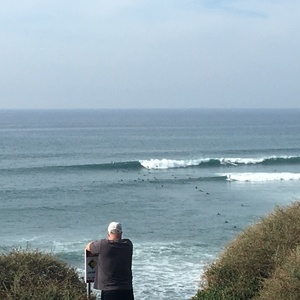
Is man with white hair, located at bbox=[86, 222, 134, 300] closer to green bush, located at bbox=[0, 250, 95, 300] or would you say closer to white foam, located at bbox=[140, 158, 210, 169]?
green bush, located at bbox=[0, 250, 95, 300]

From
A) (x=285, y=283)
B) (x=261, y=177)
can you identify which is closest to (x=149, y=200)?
(x=261, y=177)

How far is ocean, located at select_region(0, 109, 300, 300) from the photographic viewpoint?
21.3 metres

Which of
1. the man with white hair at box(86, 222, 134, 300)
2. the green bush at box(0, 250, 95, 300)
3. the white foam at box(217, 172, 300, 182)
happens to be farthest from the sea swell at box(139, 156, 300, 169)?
the man with white hair at box(86, 222, 134, 300)

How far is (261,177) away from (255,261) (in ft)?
126

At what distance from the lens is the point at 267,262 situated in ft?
34.4

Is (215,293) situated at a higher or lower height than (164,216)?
higher

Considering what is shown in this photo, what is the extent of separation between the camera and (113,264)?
7.38 meters

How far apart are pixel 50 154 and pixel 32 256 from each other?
60.1 metres

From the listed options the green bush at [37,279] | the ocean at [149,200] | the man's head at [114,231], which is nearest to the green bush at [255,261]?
the green bush at [37,279]

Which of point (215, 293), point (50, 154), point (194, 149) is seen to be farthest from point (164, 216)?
point (194, 149)

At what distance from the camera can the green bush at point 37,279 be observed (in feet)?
27.5

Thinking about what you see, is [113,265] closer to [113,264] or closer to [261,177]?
[113,264]

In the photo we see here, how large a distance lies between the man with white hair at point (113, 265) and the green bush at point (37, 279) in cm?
115

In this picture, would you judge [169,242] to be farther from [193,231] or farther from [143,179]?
[143,179]
